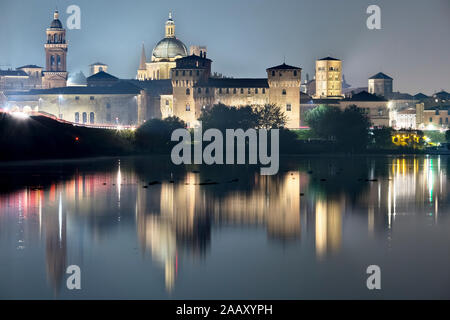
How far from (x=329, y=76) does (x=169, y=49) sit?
30.0m

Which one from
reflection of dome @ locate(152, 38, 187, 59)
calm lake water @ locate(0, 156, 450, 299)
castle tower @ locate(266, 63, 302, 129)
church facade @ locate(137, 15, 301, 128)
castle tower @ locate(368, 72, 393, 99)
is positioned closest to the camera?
calm lake water @ locate(0, 156, 450, 299)

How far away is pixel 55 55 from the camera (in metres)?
131

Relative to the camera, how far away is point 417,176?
49.0 m

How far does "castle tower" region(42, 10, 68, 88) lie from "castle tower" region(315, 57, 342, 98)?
43.4 meters

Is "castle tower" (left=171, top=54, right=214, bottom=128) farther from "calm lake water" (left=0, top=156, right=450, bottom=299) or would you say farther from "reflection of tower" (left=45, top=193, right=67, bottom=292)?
"reflection of tower" (left=45, top=193, right=67, bottom=292)

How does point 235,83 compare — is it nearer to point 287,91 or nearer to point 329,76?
point 287,91

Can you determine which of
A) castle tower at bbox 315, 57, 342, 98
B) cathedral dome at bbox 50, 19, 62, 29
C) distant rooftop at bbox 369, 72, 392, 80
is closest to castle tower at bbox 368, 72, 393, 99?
distant rooftop at bbox 369, 72, 392, 80

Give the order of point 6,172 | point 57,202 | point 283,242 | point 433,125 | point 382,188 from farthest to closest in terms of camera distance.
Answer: point 433,125 → point 6,172 → point 382,188 → point 57,202 → point 283,242

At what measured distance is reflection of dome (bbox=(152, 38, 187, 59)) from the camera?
132 m

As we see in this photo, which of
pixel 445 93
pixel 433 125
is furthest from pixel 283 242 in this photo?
pixel 445 93

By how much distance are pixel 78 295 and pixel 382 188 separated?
82.7ft

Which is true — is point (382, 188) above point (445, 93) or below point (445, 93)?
below
